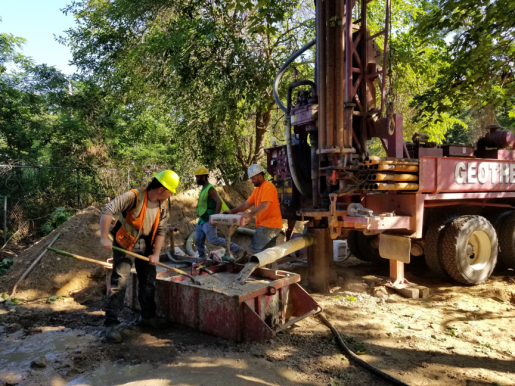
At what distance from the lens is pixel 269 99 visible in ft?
32.2

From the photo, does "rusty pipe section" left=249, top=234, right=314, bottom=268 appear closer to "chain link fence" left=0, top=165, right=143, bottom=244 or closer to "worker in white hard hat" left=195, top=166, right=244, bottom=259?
"worker in white hard hat" left=195, top=166, right=244, bottom=259

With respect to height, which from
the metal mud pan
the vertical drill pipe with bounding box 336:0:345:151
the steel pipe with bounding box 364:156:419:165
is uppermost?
the vertical drill pipe with bounding box 336:0:345:151

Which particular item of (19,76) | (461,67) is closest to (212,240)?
(461,67)

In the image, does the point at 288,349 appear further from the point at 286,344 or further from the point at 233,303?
the point at 233,303

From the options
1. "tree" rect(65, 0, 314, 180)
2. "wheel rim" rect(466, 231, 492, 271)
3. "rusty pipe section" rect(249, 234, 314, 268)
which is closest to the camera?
"rusty pipe section" rect(249, 234, 314, 268)

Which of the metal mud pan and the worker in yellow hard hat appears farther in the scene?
the worker in yellow hard hat

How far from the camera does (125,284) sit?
4.48 metres

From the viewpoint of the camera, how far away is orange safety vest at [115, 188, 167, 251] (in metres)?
4.41

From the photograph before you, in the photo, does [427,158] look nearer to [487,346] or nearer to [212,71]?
[487,346]

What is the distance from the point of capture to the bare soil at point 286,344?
351cm

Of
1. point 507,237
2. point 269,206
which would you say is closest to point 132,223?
point 269,206

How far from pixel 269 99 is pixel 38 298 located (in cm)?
636

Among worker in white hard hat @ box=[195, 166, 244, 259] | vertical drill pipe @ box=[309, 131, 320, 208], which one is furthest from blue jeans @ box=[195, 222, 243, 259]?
vertical drill pipe @ box=[309, 131, 320, 208]

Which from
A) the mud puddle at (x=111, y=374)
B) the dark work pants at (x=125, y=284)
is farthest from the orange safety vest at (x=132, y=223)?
the mud puddle at (x=111, y=374)
